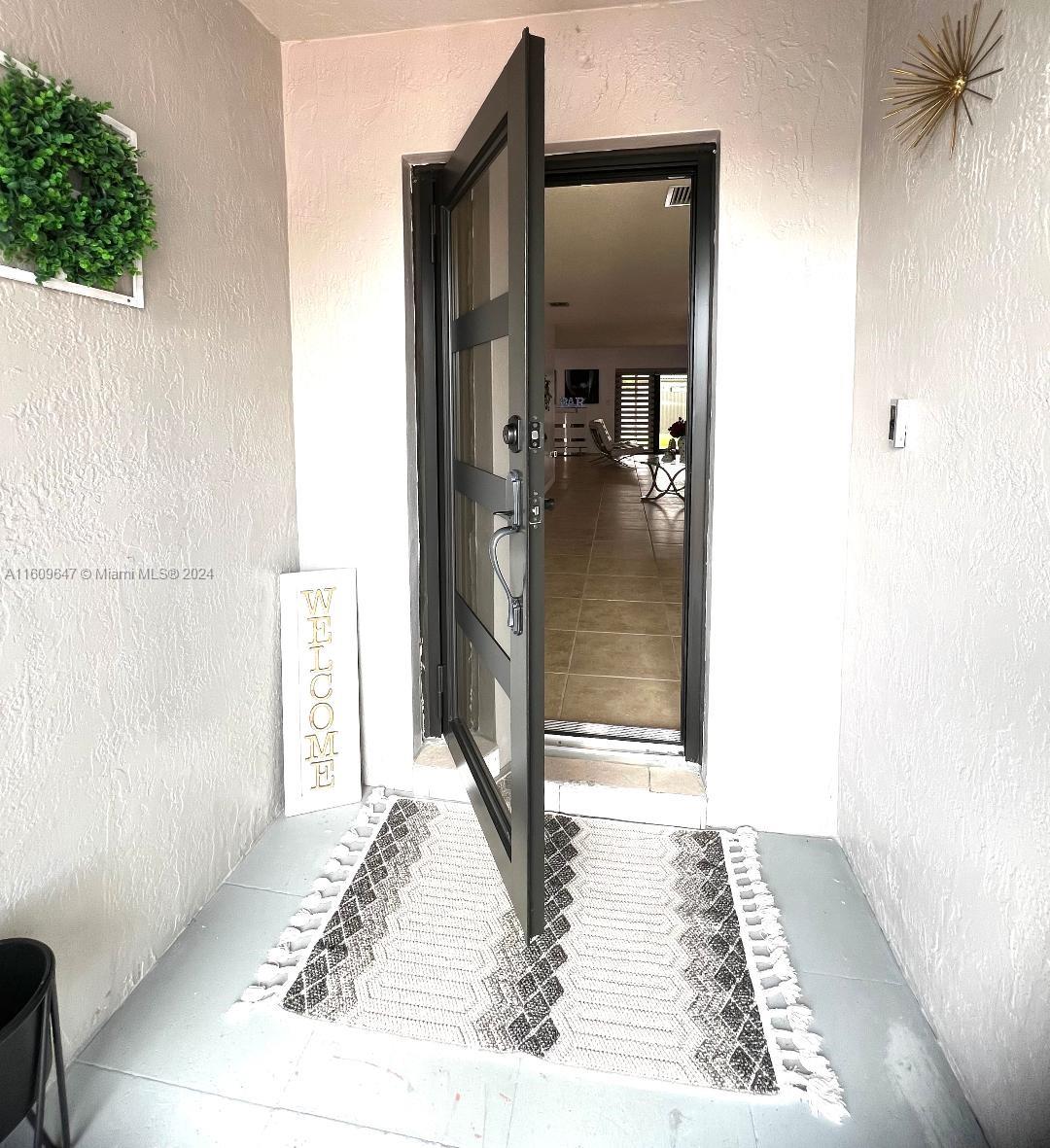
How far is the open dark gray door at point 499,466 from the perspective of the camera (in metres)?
1.58

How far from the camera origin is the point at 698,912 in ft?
6.48

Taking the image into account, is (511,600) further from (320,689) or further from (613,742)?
(613,742)

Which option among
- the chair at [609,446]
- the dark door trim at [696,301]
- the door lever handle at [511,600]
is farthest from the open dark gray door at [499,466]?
the chair at [609,446]

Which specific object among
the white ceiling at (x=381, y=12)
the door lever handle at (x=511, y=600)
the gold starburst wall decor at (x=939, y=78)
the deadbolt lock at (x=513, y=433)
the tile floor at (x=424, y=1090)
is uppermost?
the white ceiling at (x=381, y=12)

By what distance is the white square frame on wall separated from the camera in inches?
51.9

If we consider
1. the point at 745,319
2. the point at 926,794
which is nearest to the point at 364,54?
the point at 745,319

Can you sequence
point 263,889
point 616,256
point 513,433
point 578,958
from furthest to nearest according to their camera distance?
point 616,256
point 263,889
point 578,958
point 513,433

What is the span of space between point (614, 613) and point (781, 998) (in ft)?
9.96

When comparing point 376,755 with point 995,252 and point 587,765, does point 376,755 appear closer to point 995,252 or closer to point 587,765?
point 587,765

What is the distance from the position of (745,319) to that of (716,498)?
0.50 metres

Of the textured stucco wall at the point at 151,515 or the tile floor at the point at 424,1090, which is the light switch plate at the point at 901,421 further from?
the textured stucco wall at the point at 151,515

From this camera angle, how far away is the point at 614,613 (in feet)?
15.2

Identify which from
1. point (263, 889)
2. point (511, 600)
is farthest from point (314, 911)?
point (511, 600)

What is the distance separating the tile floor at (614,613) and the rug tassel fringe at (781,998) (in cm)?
85
